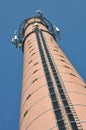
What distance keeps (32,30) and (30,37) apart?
4.43 feet

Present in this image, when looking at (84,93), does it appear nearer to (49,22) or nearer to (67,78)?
(67,78)

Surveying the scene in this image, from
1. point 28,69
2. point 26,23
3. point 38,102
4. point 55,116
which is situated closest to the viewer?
point 55,116

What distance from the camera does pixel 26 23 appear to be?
50.6 metres

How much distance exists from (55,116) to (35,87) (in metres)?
6.43

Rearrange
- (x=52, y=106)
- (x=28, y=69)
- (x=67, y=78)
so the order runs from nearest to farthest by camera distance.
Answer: (x=52, y=106), (x=67, y=78), (x=28, y=69)

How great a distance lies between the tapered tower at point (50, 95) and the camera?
68.2 feet

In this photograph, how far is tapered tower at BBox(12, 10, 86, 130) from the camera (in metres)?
20.8

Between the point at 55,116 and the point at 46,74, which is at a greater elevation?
the point at 46,74

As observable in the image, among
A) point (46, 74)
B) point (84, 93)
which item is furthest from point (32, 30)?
point (84, 93)

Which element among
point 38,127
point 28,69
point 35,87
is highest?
point 28,69

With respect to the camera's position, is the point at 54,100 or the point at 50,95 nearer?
the point at 54,100

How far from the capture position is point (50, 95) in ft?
79.4

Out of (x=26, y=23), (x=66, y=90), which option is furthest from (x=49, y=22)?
(x=66, y=90)

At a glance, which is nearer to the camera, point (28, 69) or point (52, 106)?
point (52, 106)
